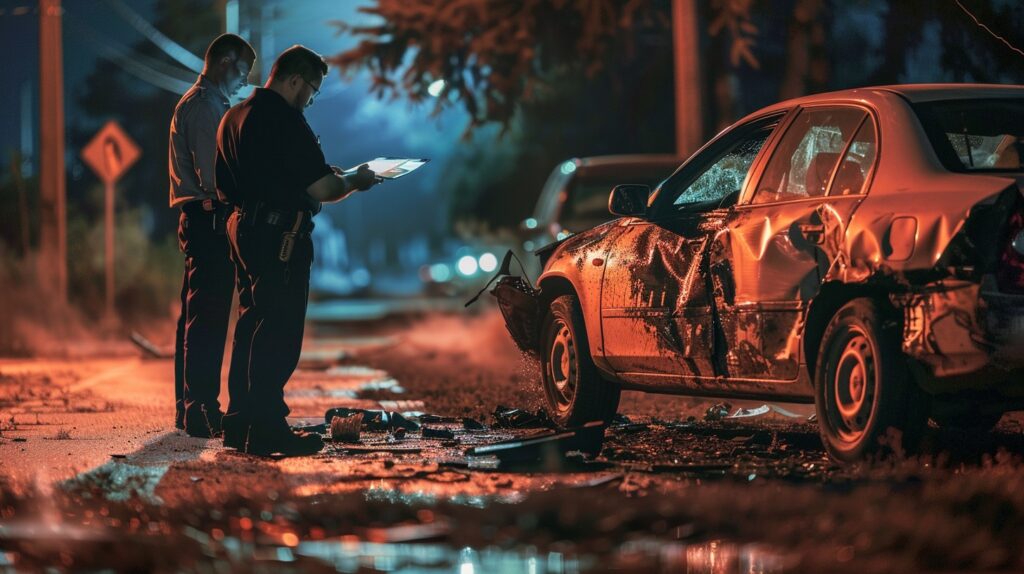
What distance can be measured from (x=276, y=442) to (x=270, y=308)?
0.65 m

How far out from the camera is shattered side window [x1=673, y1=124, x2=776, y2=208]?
8.70 m

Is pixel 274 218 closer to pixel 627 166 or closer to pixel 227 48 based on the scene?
pixel 227 48

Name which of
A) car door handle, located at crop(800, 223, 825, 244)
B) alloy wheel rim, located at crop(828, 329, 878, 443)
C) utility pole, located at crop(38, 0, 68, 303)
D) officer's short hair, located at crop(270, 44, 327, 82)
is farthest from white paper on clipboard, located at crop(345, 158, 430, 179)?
utility pole, located at crop(38, 0, 68, 303)

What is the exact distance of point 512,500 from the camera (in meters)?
6.71

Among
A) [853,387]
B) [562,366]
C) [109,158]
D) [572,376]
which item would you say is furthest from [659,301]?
[109,158]

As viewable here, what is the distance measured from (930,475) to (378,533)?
2.35 meters

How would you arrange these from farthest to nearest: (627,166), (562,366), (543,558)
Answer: (627,166) → (562,366) → (543,558)

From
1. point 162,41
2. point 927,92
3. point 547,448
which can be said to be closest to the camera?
point 927,92

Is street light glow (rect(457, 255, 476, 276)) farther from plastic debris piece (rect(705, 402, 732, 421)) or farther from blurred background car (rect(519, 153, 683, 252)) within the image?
plastic debris piece (rect(705, 402, 732, 421))

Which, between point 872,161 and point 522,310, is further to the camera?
point 522,310

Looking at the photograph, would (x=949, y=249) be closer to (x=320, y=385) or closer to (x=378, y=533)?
(x=378, y=533)

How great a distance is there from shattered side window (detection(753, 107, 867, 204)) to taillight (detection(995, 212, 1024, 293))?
121 cm

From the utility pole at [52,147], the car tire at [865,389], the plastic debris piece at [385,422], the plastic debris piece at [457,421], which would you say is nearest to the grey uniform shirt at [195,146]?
the plastic debris piece at [385,422]

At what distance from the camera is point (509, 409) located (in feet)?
35.8
